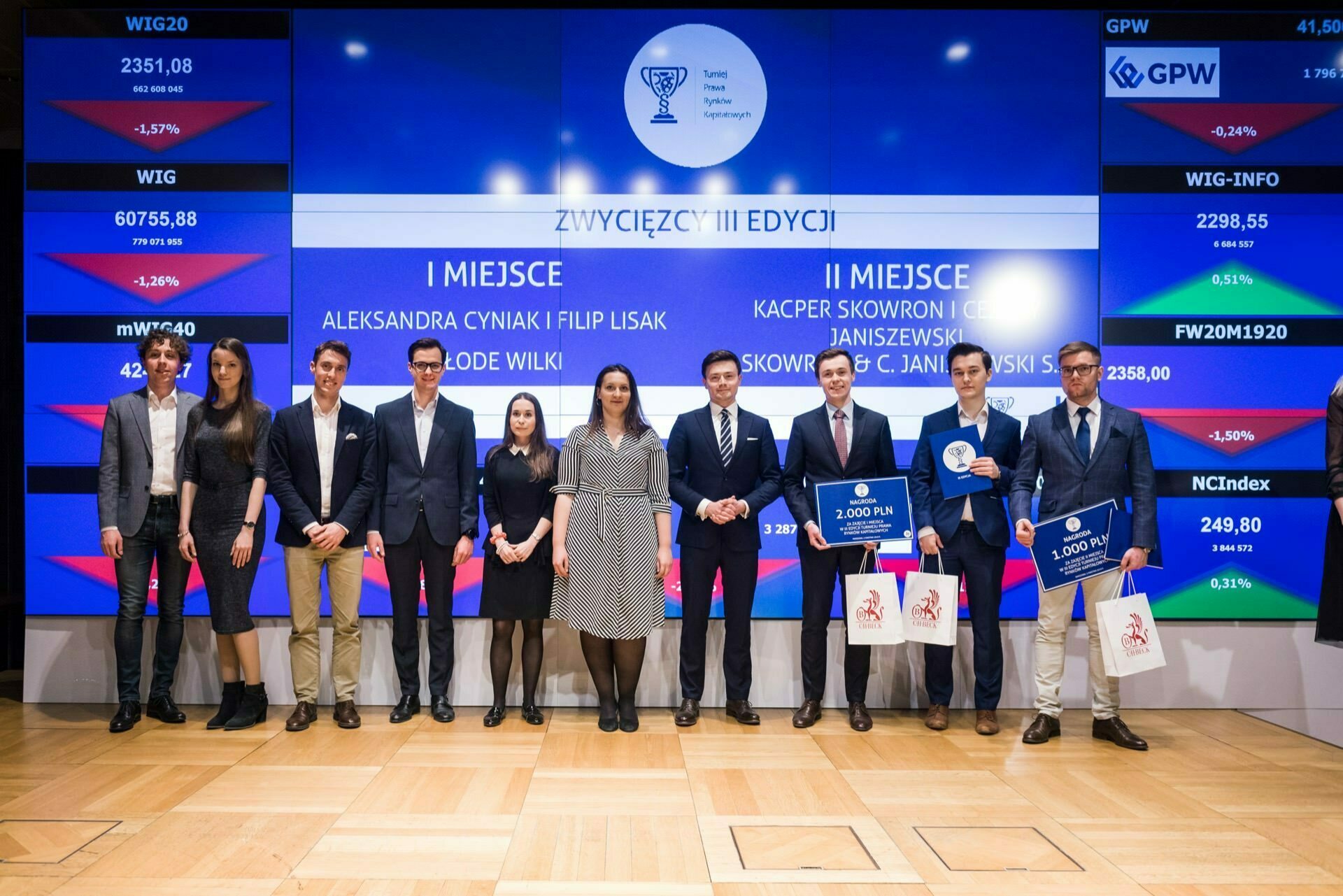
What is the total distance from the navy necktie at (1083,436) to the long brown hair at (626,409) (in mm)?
2098

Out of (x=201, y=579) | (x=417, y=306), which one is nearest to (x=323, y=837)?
(x=201, y=579)

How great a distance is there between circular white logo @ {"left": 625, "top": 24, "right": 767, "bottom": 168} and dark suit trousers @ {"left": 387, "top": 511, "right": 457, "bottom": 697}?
2.51 metres

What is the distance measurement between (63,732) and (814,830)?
142 inches

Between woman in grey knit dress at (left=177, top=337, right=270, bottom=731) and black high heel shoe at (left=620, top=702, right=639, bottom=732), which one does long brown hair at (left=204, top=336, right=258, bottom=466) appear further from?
black high heel shoe at (left=620, top=702, right=639, bottom=732)

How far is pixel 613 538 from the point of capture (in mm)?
4160

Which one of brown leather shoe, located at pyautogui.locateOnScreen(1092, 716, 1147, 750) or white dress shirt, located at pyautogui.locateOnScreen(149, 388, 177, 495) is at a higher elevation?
white dress shirt, located at pyautogui.locateOnScreen(149, 388, 177, 495)

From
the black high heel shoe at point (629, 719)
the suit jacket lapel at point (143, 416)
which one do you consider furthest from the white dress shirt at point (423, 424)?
the black high heel shoe at point (629, 719)

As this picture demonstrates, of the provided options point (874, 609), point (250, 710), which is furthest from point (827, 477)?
point (250, 710)

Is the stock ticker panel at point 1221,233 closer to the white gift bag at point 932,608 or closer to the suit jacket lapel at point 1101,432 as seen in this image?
the suit jacket lapel at point 1101,432

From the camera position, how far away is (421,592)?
4840 mm

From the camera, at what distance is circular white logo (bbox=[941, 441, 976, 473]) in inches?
165

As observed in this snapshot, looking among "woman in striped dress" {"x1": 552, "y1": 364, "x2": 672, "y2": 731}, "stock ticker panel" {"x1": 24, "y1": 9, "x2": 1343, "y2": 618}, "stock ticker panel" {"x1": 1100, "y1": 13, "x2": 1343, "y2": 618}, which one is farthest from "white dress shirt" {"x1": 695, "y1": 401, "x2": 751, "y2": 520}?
"stock ticker panel" {"x1": 1100, "y1": 13, "x2": 1343, "y2": 618}

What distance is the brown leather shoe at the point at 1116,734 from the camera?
13.1 ft

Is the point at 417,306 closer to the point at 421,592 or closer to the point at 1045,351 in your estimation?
the point at 421,592
